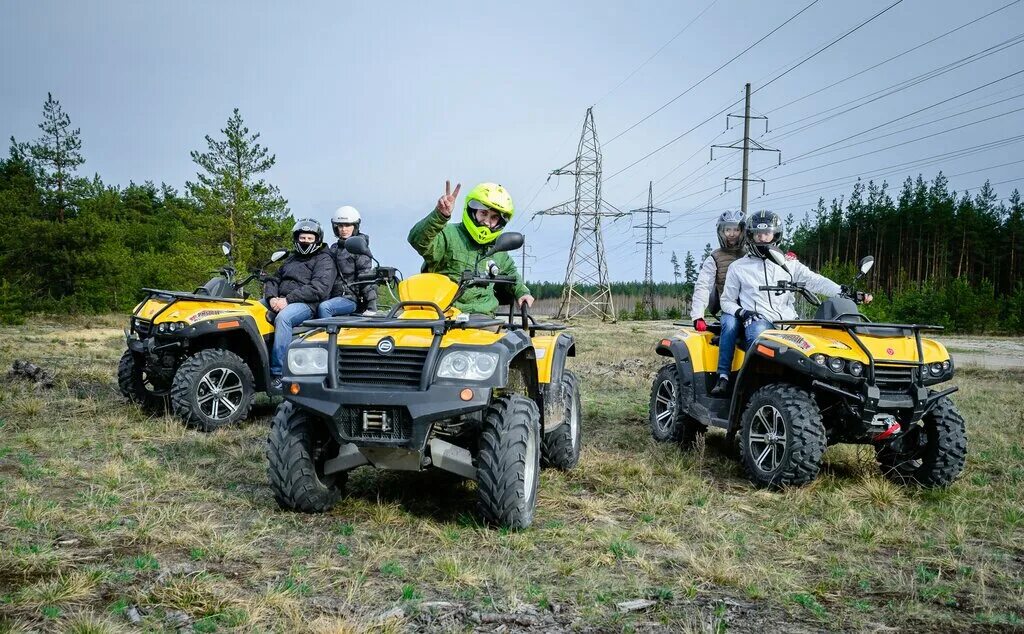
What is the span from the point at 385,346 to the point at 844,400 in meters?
3.34

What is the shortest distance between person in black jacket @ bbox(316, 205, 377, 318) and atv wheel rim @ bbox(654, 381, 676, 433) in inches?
122

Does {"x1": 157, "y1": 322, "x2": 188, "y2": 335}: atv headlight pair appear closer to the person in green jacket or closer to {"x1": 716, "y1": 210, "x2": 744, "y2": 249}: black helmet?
the person in green jacket

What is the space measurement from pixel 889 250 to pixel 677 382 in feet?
205

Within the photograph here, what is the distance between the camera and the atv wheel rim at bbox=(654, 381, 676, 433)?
802 centimetres

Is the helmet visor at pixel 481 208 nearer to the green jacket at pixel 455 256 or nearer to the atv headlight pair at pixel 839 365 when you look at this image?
the green jacket at pixel 455 256

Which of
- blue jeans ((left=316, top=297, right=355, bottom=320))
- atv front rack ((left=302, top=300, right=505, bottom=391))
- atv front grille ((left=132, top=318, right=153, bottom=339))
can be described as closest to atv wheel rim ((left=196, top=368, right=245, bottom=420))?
atv front grille ((left=132, top=318, right=153, bottom=339))

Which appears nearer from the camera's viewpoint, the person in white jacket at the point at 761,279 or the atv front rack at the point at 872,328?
the atv front rack at the point at 872,328

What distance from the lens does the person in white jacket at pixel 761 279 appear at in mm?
7137

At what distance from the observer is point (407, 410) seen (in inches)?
177

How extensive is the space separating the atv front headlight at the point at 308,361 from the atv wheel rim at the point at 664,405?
164 inches

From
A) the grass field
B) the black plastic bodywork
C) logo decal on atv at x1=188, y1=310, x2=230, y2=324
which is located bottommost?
the grass field

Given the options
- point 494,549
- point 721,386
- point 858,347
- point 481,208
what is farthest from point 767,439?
point 481,208

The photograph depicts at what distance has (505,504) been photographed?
4637mm

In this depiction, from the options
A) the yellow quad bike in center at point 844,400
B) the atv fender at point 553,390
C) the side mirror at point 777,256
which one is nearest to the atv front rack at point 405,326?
the atv fender at point 553,390
